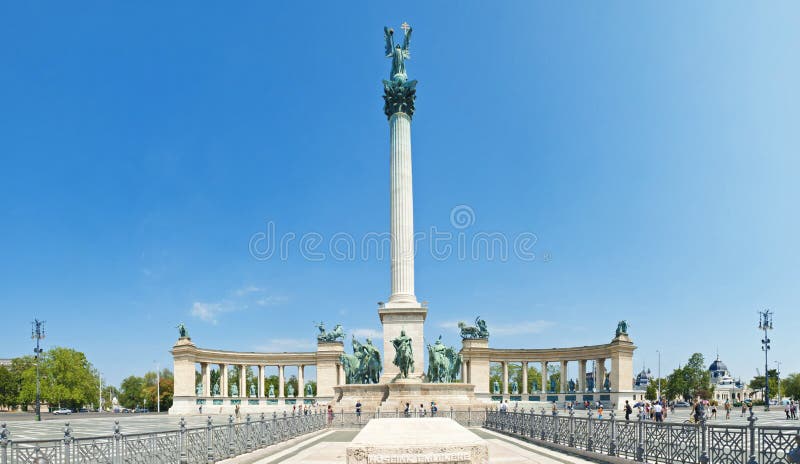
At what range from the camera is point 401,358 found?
35.2 metres

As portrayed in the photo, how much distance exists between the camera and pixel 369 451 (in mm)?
7055

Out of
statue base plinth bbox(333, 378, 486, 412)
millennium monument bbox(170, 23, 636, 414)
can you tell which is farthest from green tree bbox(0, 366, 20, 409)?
statue base plinth bbox(333, 378, 486, 412)

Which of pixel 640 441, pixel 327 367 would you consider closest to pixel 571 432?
pixel 640 441

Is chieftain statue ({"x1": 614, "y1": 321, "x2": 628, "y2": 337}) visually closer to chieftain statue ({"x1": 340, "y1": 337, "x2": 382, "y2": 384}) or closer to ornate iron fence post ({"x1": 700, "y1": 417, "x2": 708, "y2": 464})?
chieftain statue ({"x1": 340, "y1": 337, "x2": 382, "y2": 384})

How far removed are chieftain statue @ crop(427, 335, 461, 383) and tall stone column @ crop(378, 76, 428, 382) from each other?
1.10 m

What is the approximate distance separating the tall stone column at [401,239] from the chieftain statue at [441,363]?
3.59 feet

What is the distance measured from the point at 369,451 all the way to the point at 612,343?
57.8 meters

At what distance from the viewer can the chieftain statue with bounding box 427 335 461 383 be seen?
37.4m

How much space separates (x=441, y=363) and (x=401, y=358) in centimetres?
351

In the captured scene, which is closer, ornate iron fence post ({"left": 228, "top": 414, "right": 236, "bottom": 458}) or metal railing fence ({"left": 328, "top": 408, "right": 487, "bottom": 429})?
ornate iron fence post ({"left": 228, "top": 414, "right": 236, "bottom": 458})

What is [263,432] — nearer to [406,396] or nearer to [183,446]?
[183,446]

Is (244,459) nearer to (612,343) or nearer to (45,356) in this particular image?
(612,343)

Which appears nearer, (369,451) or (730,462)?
(369,451)

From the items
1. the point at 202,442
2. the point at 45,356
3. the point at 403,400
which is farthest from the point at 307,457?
the point at 45,356
